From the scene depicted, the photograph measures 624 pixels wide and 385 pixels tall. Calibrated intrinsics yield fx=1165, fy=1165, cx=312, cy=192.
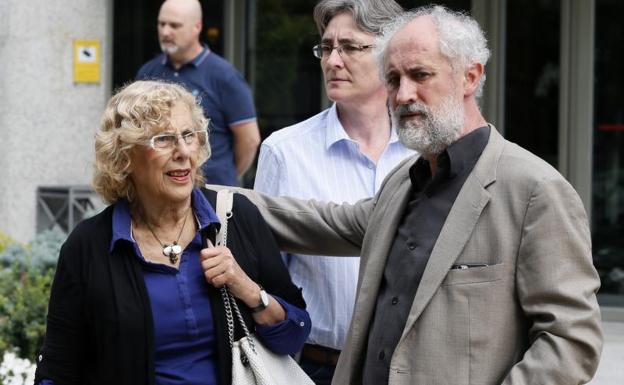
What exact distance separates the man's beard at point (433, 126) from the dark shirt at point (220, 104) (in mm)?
4279

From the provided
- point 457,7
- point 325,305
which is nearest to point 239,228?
point 325,305

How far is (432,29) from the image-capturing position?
295 cm

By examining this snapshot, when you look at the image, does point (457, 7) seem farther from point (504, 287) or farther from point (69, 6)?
point (504, 287)

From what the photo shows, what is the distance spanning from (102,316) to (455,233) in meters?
1.04

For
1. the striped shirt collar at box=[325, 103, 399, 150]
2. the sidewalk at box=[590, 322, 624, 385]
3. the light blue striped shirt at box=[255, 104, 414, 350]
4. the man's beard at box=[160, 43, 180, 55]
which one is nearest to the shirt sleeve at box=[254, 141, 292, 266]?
the light blue striped shirt at box=[255, 104, 414, 350]

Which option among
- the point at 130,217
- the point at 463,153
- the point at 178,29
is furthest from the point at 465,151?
the point at 178,29

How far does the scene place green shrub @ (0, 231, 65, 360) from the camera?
6180 mm

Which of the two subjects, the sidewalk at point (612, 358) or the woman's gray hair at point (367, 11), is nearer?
the woman's gray hair at point (367, 11)

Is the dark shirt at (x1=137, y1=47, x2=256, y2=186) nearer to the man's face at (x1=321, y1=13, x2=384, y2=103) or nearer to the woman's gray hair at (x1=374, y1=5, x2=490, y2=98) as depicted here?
the man's face at (x1=321, y1=13, x2=384, y2=103)

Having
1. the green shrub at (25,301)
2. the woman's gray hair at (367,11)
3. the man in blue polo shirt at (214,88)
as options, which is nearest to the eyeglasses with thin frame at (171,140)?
the woman's gray hair at (367,11)

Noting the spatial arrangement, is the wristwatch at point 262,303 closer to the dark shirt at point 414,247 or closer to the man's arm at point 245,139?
the dark shirt at point 414,247

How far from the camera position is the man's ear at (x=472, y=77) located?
296 centimetres

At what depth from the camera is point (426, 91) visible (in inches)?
116

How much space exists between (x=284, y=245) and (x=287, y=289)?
22cm
